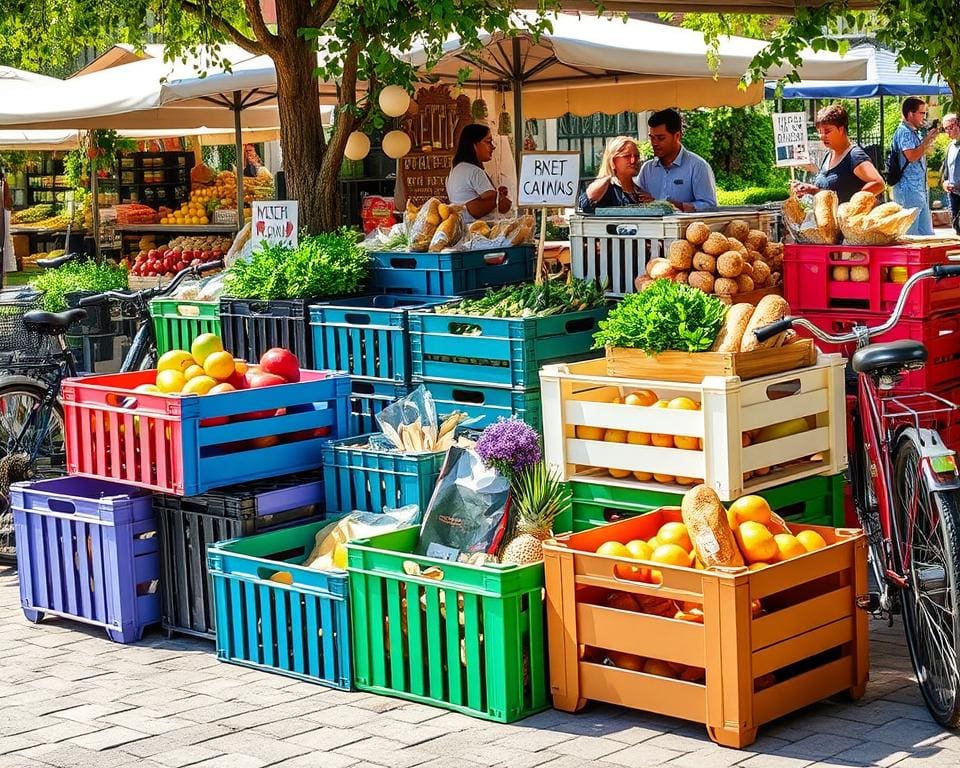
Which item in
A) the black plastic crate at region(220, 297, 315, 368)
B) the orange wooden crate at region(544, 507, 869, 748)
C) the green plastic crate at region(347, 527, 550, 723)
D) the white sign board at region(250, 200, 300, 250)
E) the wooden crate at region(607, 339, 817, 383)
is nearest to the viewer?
the orange wooden crate at region(544, 507, 869, 748)

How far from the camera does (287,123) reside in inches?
354

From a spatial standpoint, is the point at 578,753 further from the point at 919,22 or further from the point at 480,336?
the point at 919,22

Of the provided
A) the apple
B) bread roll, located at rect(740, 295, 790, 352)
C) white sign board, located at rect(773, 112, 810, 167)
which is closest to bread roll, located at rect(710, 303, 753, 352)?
bread roll, located at rect(740, 295, 790, 352)

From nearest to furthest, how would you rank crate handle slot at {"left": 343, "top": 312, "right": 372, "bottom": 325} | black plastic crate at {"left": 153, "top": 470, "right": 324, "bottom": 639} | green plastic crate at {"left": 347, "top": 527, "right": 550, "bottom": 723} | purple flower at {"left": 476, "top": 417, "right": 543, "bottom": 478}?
green plastic crate at {"left": 347, "top": 527, "right": 550, "bottom": 723} → purple flower at {"left": 476, "top": 417, "right": 543, "bottom": 478} → black plastic crate at {"left": 153, "top": 470, "right": 324, "bottom": 639} → crate handle slot at {"left": 343, "top": 312, "right": 372, "bottom": 325}

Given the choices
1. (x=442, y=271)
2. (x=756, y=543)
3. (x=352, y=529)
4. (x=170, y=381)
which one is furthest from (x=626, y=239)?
(x=756, y=543)

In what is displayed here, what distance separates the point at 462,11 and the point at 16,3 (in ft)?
11.9

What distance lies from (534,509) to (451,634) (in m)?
0.67

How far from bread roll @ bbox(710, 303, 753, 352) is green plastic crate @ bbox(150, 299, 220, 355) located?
3.45 metres

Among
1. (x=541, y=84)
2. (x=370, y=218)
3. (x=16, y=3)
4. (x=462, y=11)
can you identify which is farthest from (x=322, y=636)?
(x=541, y=84)

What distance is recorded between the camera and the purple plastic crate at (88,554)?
6.39 metres

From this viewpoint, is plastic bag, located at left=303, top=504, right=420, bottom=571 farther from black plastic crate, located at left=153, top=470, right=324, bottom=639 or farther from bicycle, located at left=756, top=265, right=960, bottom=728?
bicycle, located at left=756, top=265, right=960, bottom=728

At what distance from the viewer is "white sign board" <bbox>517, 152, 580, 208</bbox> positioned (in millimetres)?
7750

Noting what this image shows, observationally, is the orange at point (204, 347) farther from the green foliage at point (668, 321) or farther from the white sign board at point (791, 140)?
the white sign board at point (791, 140)

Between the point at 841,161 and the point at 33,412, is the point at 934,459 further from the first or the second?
the point at 841,161
